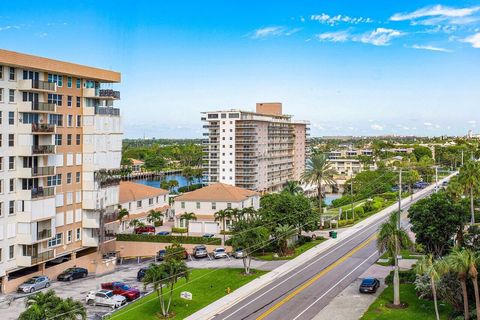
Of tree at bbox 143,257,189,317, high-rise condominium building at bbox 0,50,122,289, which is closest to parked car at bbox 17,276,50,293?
high-rise condominium building at bbox 0,50,122,289

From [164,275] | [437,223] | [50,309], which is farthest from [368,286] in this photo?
[50,309]

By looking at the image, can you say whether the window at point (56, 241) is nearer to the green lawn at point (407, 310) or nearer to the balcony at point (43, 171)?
the balcony at point (43, 171)

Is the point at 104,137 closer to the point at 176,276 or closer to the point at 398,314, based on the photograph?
the point at 176,276

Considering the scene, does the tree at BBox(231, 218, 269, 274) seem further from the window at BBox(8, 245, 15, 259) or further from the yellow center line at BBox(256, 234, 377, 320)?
the window at BBox(8, 245, 15, 259)

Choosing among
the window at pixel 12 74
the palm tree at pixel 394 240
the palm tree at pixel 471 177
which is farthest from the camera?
the palm tree at pixel 471 177

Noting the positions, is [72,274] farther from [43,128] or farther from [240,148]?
[240,148]

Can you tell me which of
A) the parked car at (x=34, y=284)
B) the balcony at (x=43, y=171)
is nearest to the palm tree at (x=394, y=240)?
the parked car at (x=34, y=284)
